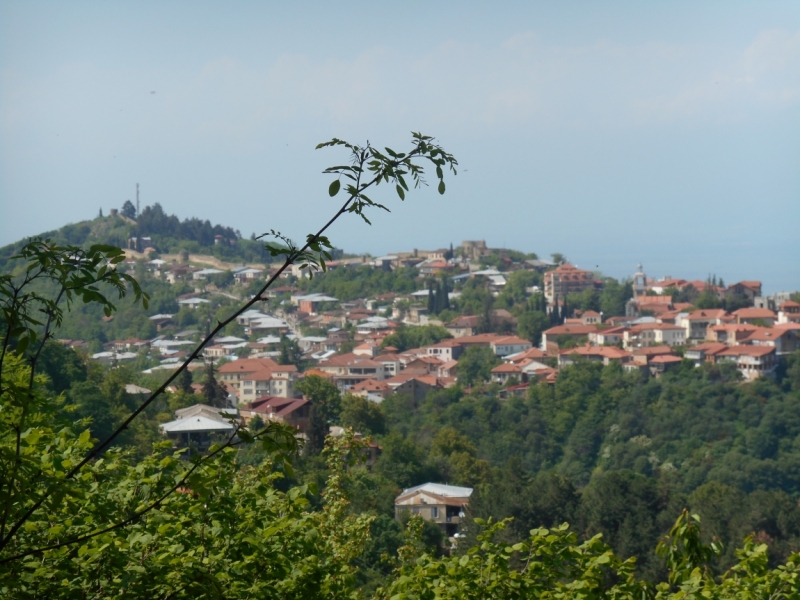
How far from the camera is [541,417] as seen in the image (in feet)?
104

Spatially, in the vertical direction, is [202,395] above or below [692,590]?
below

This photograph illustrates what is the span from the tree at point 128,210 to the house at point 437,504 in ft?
170

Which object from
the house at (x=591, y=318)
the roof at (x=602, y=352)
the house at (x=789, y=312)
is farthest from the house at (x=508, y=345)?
the house at (x=789, y=312)

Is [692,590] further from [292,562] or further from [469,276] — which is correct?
[469,276]

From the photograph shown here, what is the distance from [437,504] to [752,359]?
22.4 meters

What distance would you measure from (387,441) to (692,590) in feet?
61.7

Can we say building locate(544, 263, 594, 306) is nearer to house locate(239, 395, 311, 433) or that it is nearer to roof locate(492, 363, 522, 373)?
roof locate(492, 363, 522, 373)

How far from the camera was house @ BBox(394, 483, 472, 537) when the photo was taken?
1748cm

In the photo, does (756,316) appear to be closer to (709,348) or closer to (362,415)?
(709,348)

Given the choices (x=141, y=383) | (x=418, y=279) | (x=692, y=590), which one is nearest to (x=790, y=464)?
(x=141, y=383)

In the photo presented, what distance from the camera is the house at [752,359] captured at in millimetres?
36312

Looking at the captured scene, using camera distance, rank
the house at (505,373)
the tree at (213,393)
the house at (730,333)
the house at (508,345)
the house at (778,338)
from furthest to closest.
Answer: the house at (508,345), the house at (730,333), the house at (778,338), the house at (505,373), the tree at (213,393)

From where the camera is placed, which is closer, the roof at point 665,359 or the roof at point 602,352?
the roof at point 665,359

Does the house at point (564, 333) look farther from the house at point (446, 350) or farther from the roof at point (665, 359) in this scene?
the roof at point (665, 359)
